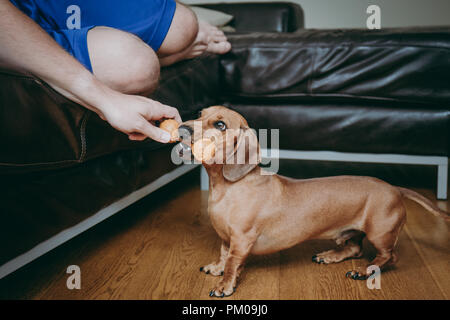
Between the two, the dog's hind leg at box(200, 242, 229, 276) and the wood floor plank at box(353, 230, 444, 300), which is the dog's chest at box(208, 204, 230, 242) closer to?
the dog's hind leg at box(200, 242, 229, 276)

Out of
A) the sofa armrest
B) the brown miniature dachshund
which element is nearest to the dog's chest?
the brown miniature dachshund

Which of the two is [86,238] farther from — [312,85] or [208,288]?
[312,85]

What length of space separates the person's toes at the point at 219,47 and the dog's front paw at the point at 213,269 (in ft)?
2.89

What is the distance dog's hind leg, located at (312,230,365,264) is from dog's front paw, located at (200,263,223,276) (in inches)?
9.9

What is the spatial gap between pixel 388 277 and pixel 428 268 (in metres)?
0.13

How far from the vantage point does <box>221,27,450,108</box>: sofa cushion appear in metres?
1.44

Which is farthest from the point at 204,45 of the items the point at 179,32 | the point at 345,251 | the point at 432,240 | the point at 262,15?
the point at 262,15

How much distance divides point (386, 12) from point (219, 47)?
2091 mm

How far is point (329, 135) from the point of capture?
1.55m

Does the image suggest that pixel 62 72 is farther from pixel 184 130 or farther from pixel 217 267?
pixel 217 267

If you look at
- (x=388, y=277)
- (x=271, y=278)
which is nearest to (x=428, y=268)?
(x=388, y=277)

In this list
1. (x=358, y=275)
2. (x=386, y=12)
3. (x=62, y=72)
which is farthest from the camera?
(x=386, y=12)

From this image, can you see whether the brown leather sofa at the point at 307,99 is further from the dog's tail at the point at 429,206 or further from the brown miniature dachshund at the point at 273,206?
the dog's tail at the point at 429,206

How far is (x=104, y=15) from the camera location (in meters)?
1.01
